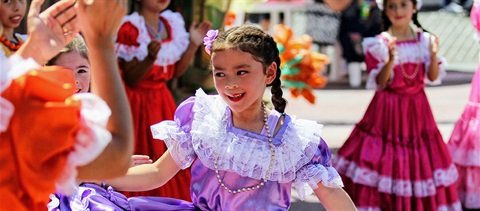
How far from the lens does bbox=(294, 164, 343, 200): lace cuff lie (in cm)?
315

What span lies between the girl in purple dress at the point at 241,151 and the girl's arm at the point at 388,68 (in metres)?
2.39

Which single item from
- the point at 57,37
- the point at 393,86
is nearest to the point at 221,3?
the point at 393,86

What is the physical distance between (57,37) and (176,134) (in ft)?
3.53

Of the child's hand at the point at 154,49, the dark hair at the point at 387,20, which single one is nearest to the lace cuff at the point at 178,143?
the child's hand at the point at 154,49

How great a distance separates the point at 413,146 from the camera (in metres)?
5.69

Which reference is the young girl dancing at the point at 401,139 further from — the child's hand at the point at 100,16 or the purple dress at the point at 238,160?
the child's hand at the point at 100,16

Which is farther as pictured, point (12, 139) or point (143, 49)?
point (143, 49)

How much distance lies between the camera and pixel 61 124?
2.05 meters

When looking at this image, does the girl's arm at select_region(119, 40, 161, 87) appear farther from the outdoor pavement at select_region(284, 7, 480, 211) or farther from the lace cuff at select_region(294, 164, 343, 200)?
the lace cuff at select_region(294, 164, 343, 200)

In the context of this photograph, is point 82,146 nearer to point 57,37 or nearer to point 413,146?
point 57,37

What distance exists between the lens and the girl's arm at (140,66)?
502cm

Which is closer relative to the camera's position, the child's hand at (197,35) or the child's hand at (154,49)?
the child's hand at (154,49)

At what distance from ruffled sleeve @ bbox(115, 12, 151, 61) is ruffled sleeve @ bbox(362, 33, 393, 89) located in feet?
5.35

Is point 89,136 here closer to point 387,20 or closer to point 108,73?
point 108,73
